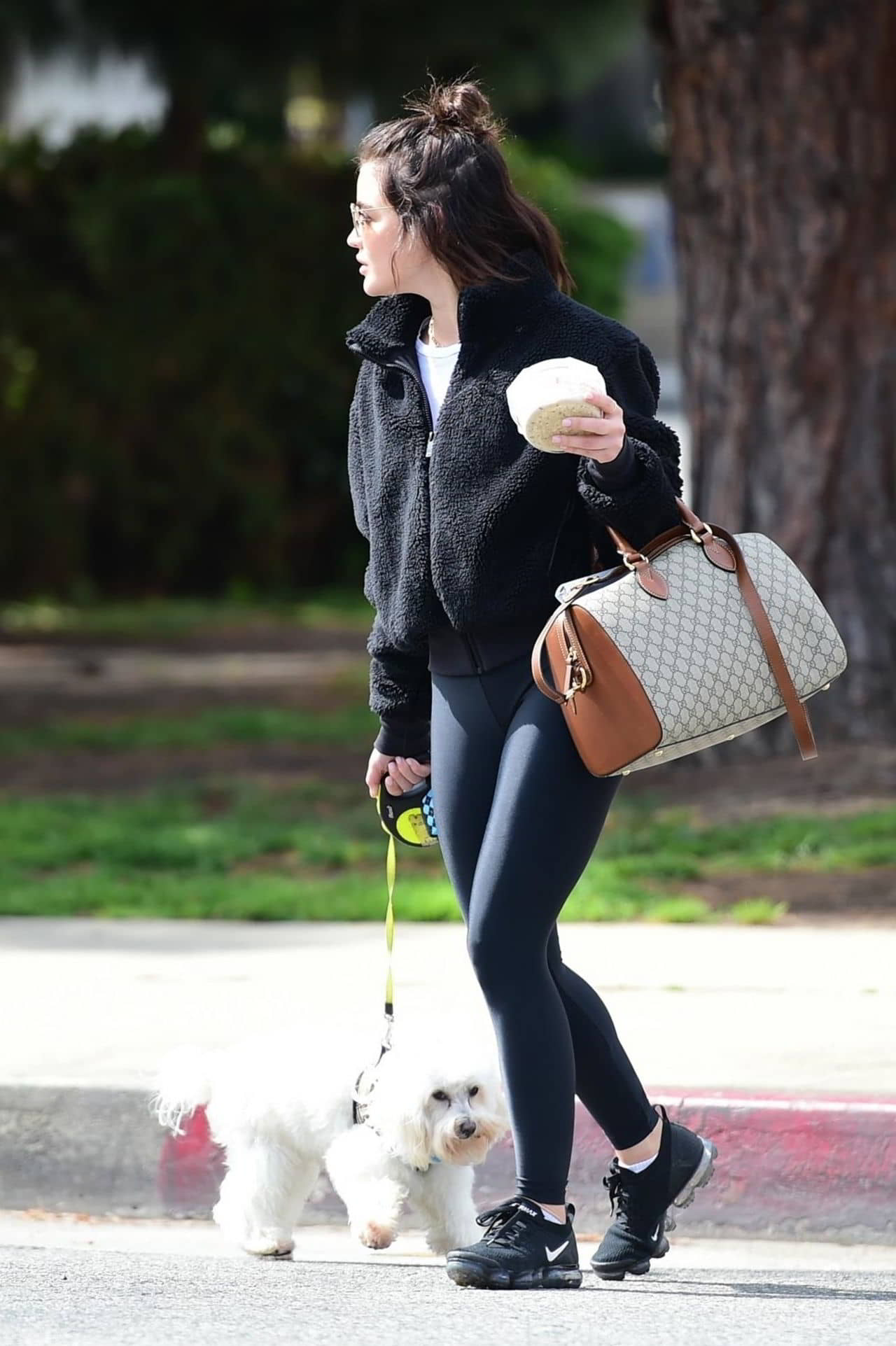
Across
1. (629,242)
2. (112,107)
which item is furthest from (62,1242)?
(112,107)

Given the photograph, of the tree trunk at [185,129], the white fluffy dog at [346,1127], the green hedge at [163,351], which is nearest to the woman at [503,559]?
the white fluffy dog at [346,1127]

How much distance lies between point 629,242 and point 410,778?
14248 millimetres

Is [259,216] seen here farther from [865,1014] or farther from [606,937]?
[865,1014]

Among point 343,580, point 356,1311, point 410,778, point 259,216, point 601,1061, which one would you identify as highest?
point 259,216

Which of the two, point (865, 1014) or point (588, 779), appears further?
point (865, 1014)

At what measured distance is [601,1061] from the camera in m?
3.93

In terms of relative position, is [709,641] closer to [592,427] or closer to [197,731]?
[592,427]

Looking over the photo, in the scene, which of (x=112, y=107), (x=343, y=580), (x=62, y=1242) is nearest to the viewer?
(x=62, y=1242)

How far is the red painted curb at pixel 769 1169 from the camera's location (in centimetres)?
454

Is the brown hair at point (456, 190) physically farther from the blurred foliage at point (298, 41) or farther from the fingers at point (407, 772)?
the blurred foliage at point (298, 41)

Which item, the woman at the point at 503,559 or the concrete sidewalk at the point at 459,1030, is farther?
the concrete sidewalk at the point at 459,1030

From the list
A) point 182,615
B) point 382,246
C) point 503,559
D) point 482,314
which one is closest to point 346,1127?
point 503,559

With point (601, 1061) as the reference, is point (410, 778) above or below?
above

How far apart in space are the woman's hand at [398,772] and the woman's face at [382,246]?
0.88 meters
